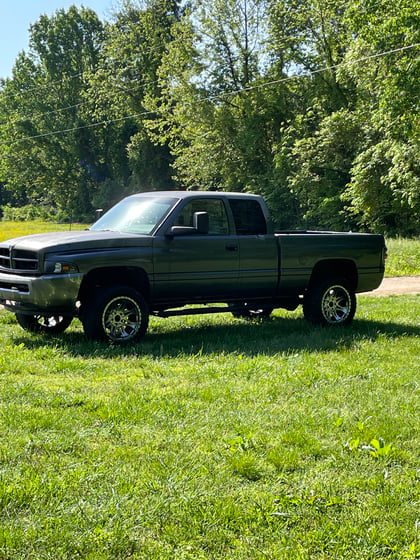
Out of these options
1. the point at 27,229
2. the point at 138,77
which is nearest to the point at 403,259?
the point at 27,229

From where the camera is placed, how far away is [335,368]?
7152 mm

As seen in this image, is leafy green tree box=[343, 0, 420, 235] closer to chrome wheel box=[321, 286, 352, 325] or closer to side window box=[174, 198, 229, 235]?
chrome wheel box=[321, 286, 352, 325]

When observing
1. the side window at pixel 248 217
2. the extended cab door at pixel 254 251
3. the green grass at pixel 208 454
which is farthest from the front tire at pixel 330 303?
the green grass at pixel 208 454

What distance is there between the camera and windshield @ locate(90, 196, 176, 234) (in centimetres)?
908

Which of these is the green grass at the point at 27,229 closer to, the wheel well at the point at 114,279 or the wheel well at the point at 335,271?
the wheel well at the point at 335,271

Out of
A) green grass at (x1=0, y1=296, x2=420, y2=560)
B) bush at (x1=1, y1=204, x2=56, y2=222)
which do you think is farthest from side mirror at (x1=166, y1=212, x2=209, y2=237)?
bush at (x1=1, y1=204, x2=56, y2=222)

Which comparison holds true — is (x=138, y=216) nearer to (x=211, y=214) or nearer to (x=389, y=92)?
(x=211, y=214)

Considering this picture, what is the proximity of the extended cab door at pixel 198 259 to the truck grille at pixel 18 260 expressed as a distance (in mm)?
1599

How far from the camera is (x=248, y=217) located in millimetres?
9758

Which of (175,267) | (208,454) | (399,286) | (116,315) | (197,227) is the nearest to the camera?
(208,454)

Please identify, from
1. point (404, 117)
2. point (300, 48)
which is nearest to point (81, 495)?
point (404, 117)

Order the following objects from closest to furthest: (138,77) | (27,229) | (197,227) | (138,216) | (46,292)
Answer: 1. (46,292)
2. (197,227)
3. (138,216)
4. (27,229)
5. (138,77)

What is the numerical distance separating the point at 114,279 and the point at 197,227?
1.31 metres

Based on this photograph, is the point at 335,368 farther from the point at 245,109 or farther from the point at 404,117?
the point at 245,109
